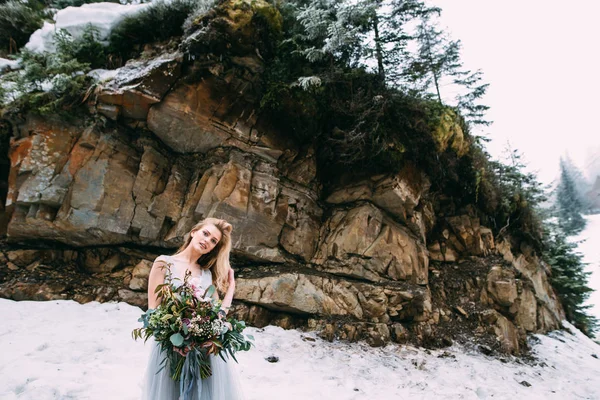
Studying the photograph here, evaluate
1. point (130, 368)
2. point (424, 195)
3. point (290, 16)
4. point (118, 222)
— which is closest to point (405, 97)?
point (424, 195)

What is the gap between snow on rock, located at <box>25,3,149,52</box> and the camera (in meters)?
7.56


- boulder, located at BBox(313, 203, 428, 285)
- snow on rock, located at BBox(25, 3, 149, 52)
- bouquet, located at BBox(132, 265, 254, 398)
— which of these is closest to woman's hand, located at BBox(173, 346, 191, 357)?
bouquet, located at BBox(132, 265, 254, 398)

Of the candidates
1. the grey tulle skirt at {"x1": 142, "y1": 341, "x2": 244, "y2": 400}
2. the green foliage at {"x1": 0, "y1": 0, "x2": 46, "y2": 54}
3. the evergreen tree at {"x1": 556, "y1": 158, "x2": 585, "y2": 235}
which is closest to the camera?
the grey tulle skirt at {"x1": 142, "y1": 341, "x2": 244, "y2": 400}

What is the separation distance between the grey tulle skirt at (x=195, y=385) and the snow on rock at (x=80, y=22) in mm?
8988

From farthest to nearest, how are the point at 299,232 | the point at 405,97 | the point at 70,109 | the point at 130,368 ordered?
the point at 405,97 < the point at 299,232 < the point at 70,109 < the point at 130,368

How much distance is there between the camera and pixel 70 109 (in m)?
6.62

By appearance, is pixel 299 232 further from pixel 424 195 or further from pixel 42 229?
pixel 42 229

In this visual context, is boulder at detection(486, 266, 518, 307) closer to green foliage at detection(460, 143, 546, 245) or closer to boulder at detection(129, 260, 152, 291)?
green foliage at detection(460, 143, 546, 245)

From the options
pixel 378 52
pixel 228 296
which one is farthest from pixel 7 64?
pixel 378 52

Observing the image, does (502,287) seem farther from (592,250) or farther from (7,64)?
(592,250)

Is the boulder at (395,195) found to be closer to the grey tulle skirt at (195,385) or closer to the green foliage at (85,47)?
the grey tulle skirt at (195,385)

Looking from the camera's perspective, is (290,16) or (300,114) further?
(290,16)

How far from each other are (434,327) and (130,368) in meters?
6.64

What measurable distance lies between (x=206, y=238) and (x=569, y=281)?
15.6 m
